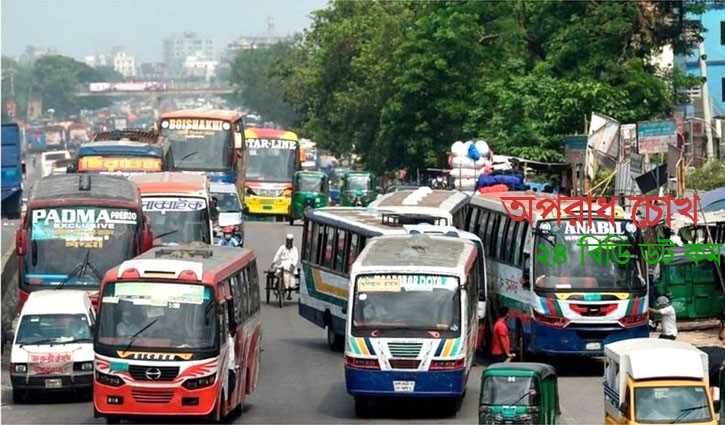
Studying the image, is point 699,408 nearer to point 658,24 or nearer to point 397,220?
point 397,220

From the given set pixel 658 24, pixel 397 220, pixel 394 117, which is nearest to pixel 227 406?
pixel 397 220

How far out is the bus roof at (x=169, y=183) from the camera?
32.4m

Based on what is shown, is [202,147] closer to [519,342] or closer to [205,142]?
[205,142]

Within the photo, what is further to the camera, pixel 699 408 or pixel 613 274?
pixel 613 274

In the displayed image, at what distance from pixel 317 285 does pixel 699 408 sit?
1281 cm

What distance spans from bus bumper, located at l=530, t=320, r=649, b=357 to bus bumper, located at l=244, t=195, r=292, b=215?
3471 cm

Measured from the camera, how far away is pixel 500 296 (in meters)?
29.2

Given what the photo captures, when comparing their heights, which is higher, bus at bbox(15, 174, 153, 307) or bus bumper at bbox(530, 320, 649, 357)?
bus at bbox(15, 174, 153, 307)

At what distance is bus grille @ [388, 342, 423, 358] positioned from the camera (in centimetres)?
2241

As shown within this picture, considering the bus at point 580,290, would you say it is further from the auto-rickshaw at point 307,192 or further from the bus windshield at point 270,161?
the bus windshield at point 270,161

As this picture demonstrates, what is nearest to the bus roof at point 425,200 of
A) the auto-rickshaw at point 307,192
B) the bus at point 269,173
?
the auto-rickshaw at point 307,192

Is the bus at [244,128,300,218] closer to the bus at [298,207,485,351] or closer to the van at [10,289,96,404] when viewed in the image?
the bus at [298,207,485,351]

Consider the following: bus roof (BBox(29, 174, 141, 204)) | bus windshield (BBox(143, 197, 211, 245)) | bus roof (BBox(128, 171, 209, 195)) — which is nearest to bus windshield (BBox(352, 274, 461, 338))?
bus roof (BBox(29, 174, 141, 204))

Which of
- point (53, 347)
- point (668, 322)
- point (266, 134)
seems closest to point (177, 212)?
point (53, 347)
